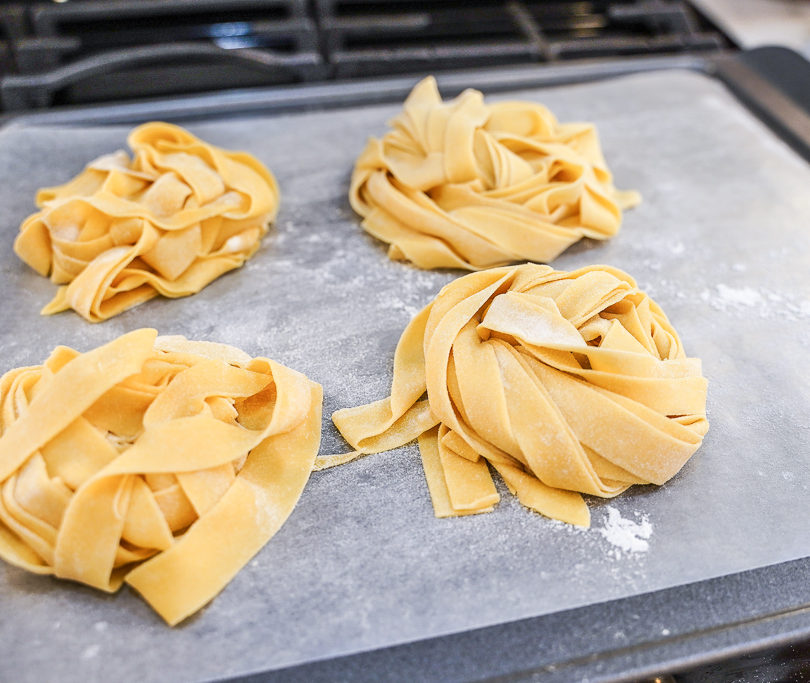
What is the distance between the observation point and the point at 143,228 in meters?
1.89

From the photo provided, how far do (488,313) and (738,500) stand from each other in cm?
59

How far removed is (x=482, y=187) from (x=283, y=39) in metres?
1.12

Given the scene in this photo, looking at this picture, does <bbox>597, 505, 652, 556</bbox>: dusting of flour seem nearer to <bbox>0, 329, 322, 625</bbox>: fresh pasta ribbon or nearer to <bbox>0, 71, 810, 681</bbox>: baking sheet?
<bbox>0, 71, 810, 681</bbox>: baking sheet

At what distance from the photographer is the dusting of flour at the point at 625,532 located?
1355mm

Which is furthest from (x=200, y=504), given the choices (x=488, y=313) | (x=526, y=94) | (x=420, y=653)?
(x=526, y=94)

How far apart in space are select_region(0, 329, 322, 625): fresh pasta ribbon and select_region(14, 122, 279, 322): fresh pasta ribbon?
1.32 ft

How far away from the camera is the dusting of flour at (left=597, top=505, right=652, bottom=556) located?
136 cm

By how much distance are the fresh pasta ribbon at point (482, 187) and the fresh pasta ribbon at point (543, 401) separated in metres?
0.37

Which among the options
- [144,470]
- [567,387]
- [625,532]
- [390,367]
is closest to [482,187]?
[390,367]

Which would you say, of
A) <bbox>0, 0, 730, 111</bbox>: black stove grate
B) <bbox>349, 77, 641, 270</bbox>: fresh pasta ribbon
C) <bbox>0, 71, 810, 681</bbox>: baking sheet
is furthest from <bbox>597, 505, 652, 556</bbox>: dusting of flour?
<bbox>0, 0, 730, 111</bbox>: black stove grate

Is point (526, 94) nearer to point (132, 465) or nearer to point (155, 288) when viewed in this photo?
point (155, 288)

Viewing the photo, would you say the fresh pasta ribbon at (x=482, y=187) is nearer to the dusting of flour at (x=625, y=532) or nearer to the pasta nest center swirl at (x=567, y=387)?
the pasta nest center swirl at (x=567, y=387)

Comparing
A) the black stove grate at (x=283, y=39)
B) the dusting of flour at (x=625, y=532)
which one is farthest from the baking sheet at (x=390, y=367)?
the black stove grate at (x=283, y=39)

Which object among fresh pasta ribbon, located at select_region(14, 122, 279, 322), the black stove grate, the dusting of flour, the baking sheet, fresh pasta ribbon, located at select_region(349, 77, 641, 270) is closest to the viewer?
the baking sheet
